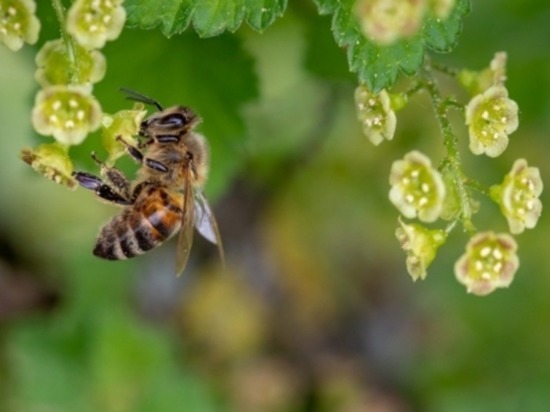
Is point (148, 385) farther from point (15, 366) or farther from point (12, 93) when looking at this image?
point (12, 93)

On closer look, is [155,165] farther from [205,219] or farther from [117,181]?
[205,219]

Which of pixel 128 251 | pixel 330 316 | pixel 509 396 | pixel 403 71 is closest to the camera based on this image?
pixel 403 71

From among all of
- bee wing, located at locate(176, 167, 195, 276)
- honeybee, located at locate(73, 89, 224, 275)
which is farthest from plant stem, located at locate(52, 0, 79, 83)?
bee wing, located at locate(176, 167, 195, 276)

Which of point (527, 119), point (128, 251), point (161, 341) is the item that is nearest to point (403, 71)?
point (128, 251)

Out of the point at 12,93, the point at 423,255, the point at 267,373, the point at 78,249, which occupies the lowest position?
the point at 267,373

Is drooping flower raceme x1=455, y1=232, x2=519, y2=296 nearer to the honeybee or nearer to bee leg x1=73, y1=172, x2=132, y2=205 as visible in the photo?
the honeybee

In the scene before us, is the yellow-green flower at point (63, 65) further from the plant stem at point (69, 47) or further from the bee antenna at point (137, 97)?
the bee antenna at point (137, 97)
